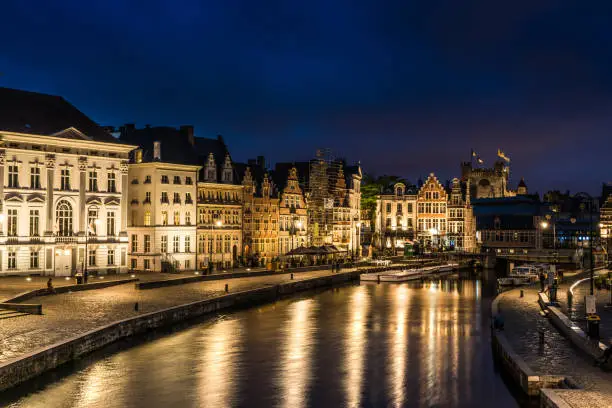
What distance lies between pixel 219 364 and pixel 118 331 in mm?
6131

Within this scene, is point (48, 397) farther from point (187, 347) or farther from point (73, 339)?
point (187, 347)

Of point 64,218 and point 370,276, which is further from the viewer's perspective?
point 370,276

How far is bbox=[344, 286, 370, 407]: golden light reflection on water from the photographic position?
1131 inches

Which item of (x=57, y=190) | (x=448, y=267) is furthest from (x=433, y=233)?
(x=57, y=190)

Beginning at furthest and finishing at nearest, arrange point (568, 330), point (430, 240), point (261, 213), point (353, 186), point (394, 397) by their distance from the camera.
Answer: point (430, 240) < point (353, 186) < point (261, 213) < point (568, 330) < point (394, 397)

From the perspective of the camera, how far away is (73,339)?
104ft

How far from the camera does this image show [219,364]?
109 ft

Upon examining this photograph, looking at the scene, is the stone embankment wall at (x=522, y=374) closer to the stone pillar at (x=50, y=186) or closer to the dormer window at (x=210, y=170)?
the stone pillar at (x=50, y=186)

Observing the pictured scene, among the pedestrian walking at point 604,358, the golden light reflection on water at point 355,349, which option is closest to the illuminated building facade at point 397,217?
the golden light reflection on water at point 355,349

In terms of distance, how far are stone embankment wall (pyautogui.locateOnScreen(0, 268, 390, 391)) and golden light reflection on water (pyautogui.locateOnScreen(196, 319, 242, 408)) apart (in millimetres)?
2244

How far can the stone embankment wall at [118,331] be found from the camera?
27188 millimetres

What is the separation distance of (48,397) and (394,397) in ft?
39.5

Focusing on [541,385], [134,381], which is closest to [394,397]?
[541,385]

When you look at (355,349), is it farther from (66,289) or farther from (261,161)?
(261,161)
